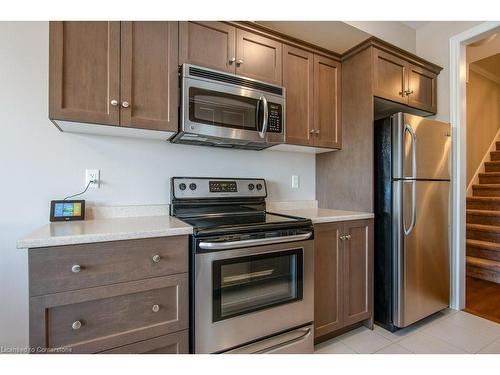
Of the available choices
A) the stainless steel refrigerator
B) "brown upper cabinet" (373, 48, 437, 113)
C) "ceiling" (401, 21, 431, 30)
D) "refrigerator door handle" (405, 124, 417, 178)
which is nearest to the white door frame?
"brown upper cabinet" (373, 48, 437, 113)

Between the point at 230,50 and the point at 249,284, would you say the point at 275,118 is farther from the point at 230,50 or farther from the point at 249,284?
the point at 249,284

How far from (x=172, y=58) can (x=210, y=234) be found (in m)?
1.04

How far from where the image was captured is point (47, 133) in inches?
58.9

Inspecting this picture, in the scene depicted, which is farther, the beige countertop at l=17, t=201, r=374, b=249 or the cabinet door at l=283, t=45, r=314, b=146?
the cabinet door at l=283, t=45, r=314, b=146

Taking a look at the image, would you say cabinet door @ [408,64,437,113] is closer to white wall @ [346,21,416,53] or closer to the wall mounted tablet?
white wall @ [346,21,416,53]

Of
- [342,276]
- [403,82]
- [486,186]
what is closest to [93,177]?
[342,276]

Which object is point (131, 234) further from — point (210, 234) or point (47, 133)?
point (47, 133)

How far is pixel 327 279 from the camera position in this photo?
5.80 feet

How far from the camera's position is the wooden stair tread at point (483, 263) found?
9.49 feet

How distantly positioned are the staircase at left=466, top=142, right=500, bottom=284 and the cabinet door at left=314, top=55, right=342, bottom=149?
247 cm

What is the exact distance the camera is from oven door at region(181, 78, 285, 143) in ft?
4.96
